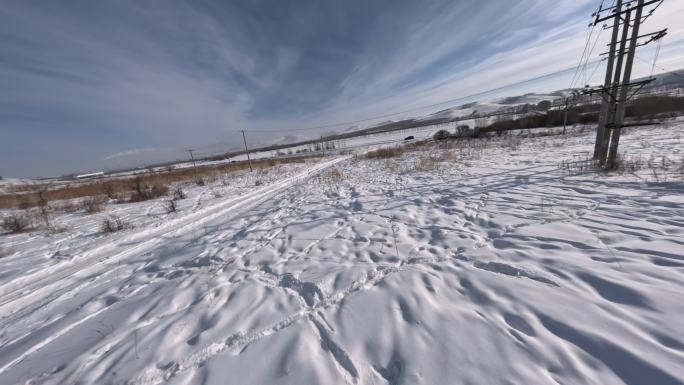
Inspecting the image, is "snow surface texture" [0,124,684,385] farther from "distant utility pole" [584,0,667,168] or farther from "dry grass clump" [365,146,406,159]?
"dry grass clump" [365,146,406,159]

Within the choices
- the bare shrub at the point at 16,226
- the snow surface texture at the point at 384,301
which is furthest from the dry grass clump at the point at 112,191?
the snow surface texture at the point at 384,301

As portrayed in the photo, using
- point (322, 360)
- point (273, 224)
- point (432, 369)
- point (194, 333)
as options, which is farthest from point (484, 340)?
point (273, 224)

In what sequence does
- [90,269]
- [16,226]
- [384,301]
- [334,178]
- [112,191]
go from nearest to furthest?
[384,301] < [90,269] < [16,226] < [334,178] < [112,191]

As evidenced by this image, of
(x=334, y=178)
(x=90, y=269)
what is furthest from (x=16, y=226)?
(x=334, y=178)

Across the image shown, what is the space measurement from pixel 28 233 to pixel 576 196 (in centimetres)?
1572

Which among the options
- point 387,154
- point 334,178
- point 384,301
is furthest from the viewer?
point 387,154

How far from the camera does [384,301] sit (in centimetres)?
259

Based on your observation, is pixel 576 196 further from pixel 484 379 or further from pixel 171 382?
pixel 171 382

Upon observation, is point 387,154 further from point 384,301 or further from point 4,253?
point 4,253

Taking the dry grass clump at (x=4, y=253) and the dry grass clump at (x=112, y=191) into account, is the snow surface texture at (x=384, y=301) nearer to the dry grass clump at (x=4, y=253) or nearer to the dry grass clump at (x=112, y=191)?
the dry grass clump at (x=4, y=253)

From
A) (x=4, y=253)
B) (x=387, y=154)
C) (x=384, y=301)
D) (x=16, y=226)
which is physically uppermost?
(x=16, y=226)

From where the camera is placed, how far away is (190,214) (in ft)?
25.7

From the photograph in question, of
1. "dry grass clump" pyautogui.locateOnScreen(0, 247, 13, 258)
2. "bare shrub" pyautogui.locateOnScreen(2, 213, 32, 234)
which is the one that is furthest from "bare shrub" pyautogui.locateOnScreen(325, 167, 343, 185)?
"bare shrub" pyautogui.locateOnScreen(2, 213, 32, 234)

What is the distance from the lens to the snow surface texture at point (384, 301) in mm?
1849
